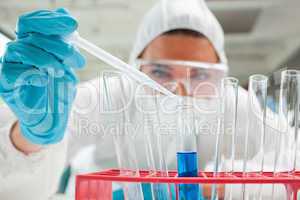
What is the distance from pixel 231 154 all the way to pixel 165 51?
661 mm

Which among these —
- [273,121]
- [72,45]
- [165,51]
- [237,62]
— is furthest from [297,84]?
[237,62]

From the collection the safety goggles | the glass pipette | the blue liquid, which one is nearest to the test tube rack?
the blue liquid

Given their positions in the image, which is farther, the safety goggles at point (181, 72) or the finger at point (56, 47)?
the safety goggles at point (181, 72)

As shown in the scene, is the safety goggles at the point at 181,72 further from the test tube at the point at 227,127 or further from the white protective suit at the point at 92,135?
the test tube at the point at 227,127

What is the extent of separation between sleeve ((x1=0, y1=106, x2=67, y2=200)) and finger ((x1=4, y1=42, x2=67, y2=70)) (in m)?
0.22

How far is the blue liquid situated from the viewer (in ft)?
1.67

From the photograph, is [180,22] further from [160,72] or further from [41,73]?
[41,73]

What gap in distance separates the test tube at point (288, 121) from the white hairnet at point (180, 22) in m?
0.82

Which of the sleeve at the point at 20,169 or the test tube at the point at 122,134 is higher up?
the test tube at the point at 122,134

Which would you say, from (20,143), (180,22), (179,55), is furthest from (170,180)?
(180,22)

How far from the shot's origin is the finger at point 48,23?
0.68m

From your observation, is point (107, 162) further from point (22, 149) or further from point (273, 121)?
point (273, 121)

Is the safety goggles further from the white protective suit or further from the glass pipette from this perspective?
the glass pipette

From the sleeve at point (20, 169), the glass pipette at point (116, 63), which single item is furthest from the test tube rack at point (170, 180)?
the sleeve at point (20, 169)
